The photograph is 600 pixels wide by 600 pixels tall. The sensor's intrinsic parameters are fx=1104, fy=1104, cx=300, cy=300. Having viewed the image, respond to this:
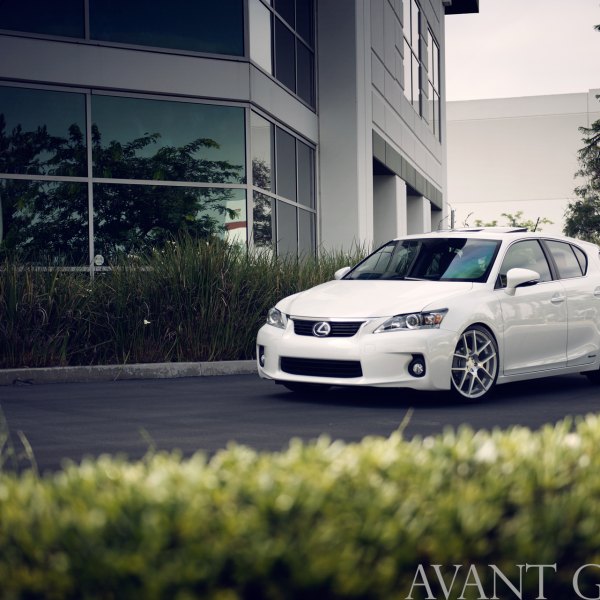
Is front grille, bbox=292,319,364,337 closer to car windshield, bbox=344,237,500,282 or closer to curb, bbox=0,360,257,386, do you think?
car windshield, bbox=344,237,500,282

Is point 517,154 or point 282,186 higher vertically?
point 517,154

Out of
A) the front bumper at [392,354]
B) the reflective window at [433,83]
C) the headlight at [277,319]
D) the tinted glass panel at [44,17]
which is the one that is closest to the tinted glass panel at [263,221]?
the tinted glass panel at [44,17]

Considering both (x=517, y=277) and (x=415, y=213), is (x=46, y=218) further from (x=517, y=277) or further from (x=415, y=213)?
(x=415, y=213)

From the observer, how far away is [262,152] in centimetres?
1892

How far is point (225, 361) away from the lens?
12.3 metres

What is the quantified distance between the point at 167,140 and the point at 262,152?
2.08 metres

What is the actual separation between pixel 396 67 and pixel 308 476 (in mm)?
26068

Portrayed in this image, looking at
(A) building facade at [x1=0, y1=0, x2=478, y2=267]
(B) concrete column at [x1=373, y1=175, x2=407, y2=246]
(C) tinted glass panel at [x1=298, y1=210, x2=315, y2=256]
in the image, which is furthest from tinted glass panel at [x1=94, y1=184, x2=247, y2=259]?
(B) concrete column at [x1=373, y1=175, x2=407, y2=246]

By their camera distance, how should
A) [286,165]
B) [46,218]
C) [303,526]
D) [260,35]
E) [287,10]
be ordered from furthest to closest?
[287,10]
[286,165]
[260,35]
[46,218]
[303,526]

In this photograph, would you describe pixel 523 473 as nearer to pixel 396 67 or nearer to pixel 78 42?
pixel 78 42

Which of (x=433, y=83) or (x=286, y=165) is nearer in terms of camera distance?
(x=286, y=165)

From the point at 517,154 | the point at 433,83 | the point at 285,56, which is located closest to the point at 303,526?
the point at 285,56

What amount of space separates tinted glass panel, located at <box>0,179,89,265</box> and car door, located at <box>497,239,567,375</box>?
7613mm

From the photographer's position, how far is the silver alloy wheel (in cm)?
913
